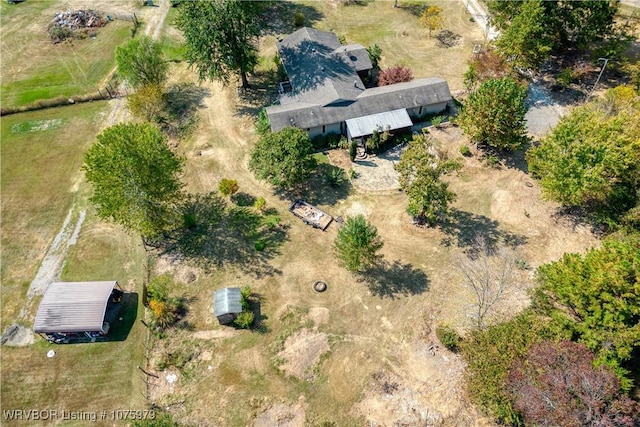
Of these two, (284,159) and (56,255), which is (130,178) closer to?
(56,255)

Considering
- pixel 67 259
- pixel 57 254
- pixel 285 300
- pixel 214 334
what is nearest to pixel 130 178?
pixel 67 259

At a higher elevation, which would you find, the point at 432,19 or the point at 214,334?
the point at 432,19

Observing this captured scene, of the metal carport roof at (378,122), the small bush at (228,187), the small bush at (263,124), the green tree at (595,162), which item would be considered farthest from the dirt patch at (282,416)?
the small bush at (263,124)

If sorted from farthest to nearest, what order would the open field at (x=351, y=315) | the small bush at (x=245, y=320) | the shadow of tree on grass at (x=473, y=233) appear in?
the shadow of tree on grass at (x=473, y=233) → the small bush at (x=245, y=320) → the open field at (x=351, y=315)

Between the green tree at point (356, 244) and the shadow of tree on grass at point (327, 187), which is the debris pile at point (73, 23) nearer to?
the shadow of tree on grass at point (327, 187)

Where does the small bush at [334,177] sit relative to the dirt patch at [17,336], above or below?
above

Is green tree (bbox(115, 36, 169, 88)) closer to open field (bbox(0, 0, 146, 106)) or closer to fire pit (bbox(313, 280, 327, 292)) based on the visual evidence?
open field (bbox(0, 0, 146, 106))

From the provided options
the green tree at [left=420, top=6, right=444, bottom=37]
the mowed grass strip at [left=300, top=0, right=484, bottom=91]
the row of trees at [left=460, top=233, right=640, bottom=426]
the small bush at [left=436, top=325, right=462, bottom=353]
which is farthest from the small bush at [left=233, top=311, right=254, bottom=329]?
the green tree at [left=420, top=6, right=444, bottom=37]
